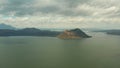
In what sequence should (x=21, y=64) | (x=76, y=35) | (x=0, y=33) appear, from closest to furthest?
1. (x=21, y=64)
2. (x=76, y=35)
3. (x=0, y=33)

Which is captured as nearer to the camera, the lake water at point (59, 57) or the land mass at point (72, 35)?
the lake water at point (59, 57)

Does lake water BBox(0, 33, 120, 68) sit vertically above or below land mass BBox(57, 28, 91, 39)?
below

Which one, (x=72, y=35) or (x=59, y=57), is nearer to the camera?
(x=59, y=57)

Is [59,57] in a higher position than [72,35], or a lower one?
lower

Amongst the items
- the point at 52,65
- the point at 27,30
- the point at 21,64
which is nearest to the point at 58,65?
the point at 52,65

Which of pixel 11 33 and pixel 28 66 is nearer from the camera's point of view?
pixel 28 66

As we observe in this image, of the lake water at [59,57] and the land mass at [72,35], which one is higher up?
the land mass at [72,35]

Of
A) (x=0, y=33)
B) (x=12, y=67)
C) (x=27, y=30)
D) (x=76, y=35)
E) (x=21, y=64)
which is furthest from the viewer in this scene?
(x=27, y=30)

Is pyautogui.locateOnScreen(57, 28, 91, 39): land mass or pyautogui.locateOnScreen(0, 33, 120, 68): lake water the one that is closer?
pyautogui.locateOnScreen(0, 33, 120, 68): lake water

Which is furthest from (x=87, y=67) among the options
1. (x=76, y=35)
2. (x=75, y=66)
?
(x=76, y=35)

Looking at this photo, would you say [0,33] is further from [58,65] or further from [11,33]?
[58,65]
